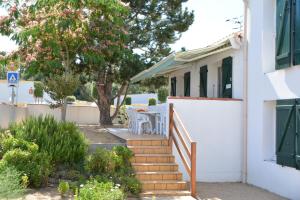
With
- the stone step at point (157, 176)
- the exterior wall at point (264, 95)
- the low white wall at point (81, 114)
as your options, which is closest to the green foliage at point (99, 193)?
the stone step at point (157, 176)

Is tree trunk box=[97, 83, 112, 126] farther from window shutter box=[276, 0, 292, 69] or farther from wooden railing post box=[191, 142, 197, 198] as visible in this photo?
window shutter box=[276, 0, 292, 69]

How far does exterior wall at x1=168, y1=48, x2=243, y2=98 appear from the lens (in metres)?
14.8

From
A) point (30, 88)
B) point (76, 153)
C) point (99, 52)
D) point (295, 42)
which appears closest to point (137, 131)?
point (99, 52)

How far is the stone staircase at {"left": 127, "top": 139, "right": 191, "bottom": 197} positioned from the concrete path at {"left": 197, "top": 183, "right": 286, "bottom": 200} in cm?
67

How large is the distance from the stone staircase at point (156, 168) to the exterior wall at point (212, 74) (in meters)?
3.40

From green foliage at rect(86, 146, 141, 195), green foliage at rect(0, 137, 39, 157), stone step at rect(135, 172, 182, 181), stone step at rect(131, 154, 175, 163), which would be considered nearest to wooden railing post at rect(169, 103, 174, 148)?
stone step at rect(131, 154, 175, 163)

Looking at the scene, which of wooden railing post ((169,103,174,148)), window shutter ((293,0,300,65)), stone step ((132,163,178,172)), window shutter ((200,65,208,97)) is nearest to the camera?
window shutter ((293,0,300,65))

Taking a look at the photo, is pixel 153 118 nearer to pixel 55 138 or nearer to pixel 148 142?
pixel 148 142

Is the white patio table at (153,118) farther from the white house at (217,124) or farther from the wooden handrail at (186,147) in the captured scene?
the wooden handrail at (186,147)

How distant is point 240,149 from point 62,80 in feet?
22.9

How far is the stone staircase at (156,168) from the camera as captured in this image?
460 inches

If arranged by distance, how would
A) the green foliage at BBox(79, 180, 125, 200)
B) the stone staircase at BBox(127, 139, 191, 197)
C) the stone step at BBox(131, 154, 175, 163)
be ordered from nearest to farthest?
the green foliage at BBox(79, 180, 125, 200), the stone staircase at BBox(127, 139, 191, 197), the stone step at BBox(131, 154, 175, 163)

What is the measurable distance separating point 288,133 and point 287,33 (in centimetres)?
267

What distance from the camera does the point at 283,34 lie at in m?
Result: 11.9
